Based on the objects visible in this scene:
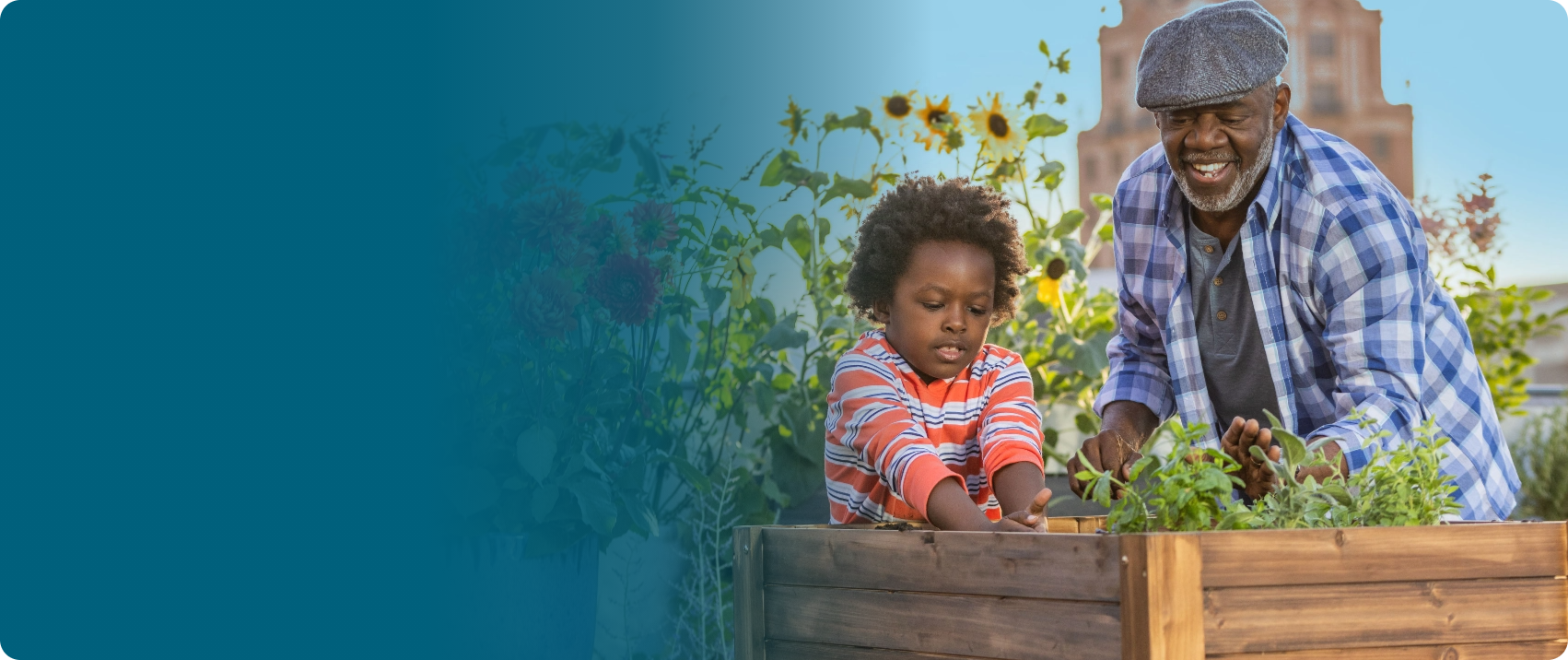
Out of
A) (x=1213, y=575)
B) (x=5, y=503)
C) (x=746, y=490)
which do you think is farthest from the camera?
(x=746, y=490)

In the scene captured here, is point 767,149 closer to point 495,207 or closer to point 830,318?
point 830,318

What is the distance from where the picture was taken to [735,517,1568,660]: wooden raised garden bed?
1.18 meters

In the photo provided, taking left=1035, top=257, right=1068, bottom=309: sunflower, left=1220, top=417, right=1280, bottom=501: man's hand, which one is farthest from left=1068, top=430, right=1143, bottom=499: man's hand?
left=1035, top=257, right=1068, bottom=309: sunflower

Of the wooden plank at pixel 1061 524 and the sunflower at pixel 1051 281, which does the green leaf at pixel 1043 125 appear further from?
the wooden plank at pixel 1061 524

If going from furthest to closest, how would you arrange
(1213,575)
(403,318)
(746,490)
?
(746,490)
(403,318)
(1213,575)

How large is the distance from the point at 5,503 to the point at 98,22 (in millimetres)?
778

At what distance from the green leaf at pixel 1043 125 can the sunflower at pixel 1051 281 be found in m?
0.35

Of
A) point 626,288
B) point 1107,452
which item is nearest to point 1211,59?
point 1107,452

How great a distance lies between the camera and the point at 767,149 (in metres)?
3.14

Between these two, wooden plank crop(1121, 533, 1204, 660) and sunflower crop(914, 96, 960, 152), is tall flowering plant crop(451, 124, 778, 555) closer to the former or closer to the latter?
sunflower crop(914, 96, 960, 152)

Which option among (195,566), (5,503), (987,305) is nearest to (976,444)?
(987,305)

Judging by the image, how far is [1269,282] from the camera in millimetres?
1871

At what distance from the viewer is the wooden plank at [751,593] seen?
1.58m

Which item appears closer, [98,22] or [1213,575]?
[1213,575]
